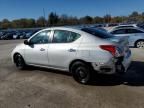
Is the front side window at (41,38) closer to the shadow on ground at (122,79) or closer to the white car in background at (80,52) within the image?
the white car in background at (80,52)

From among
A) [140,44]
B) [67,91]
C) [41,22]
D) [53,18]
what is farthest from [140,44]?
[41,22]

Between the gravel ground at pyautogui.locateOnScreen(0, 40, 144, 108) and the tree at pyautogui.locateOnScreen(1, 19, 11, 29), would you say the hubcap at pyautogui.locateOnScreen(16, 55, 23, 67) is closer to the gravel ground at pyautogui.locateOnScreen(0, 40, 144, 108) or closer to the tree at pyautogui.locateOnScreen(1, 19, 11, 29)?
the gravel ground at pyautogui.locateOnScreen(0, 40, 144, 108)

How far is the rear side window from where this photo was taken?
677cm

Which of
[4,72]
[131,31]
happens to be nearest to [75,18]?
[131,31]

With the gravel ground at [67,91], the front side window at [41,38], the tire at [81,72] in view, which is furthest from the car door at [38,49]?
the tire at [81,72]

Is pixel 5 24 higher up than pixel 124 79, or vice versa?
pixel 5 24

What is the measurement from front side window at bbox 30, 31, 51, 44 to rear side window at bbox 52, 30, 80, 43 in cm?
33

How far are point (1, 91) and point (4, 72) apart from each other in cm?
245

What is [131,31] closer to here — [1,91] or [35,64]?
[35,64]

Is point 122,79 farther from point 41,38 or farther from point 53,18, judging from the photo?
point 53,18

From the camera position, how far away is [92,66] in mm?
6270

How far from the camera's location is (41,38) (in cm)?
774

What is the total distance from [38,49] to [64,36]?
1136mm

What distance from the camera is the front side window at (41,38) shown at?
753 centimetres
